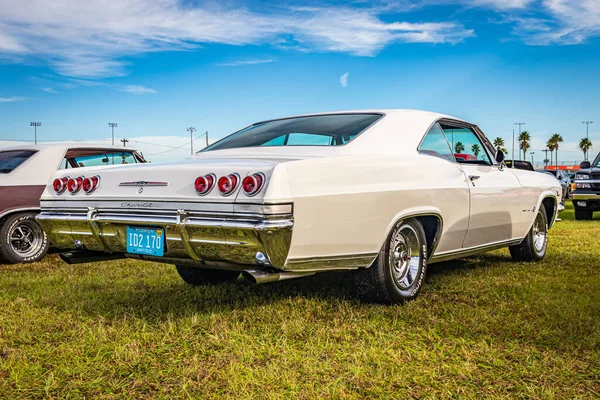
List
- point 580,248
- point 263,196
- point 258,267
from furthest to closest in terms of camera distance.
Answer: point 580,248 → point 258,267 → point 263,196

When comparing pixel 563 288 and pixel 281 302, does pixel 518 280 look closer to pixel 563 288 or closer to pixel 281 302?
pixel 563 288

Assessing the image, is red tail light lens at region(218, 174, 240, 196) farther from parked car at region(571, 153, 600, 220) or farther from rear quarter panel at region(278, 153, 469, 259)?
parked car at region(571, 153, 600, 220)

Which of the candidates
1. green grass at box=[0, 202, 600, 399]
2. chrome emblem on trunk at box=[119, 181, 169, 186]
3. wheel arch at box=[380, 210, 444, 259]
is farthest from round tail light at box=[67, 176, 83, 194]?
wheel arch at box=[380, 210, 444, 259]

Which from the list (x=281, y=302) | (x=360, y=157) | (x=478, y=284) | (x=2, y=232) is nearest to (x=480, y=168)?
(x=478, y=284)

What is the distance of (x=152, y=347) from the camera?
3.58 m

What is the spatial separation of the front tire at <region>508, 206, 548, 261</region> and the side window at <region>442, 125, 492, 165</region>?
1.29 m

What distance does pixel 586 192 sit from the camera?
1419 centimetres

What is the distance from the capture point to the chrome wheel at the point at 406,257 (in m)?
4.60

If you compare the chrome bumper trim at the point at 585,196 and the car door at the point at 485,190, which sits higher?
the car door at the point at 485,190

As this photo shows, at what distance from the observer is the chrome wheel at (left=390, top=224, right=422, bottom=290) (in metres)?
4.60

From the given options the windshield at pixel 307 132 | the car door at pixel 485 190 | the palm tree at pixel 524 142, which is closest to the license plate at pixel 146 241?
the windshield at pixel 307 132

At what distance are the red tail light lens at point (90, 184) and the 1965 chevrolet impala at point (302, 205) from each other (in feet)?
0.03

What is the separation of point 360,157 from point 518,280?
7.91 feet

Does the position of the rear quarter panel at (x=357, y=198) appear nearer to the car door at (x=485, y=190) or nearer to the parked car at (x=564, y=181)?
the car door at (x=485, y=190)
